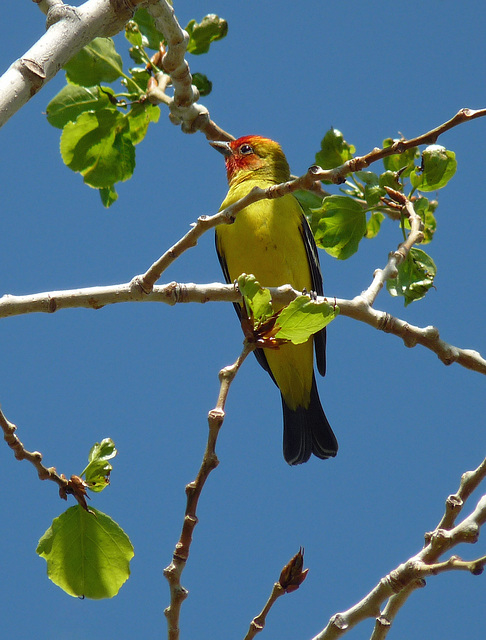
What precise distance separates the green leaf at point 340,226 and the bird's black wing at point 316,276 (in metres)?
1.32

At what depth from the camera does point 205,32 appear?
14.4 feet

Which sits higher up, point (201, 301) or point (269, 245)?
point (269, 245)

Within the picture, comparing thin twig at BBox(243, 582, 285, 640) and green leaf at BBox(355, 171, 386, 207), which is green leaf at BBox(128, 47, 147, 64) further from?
thin twig at BBox(243, 582, 285, 640)

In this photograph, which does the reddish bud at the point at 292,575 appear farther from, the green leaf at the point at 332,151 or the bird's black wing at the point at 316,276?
the bird's black wing at the point at 316,276

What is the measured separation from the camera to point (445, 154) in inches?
142

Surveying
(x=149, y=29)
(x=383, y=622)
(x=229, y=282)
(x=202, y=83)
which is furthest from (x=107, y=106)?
(x=383, y=622)

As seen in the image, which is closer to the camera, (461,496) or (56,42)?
(56,42)

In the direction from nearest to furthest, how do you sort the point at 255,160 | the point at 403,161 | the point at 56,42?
the point at 56,42 < the point at 403,161 < the point at 255,160

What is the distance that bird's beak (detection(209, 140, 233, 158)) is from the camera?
17.7 ft

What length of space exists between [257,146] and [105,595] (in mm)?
4297

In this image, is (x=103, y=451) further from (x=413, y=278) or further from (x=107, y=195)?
(x=107, y=195)

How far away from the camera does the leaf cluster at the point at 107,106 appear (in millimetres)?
3980

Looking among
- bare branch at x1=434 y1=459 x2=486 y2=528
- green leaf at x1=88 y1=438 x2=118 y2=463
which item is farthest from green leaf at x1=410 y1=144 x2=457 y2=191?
green leaf at x1=88 y1=438 x2=118 y2=463

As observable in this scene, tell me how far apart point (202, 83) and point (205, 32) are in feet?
1.98
